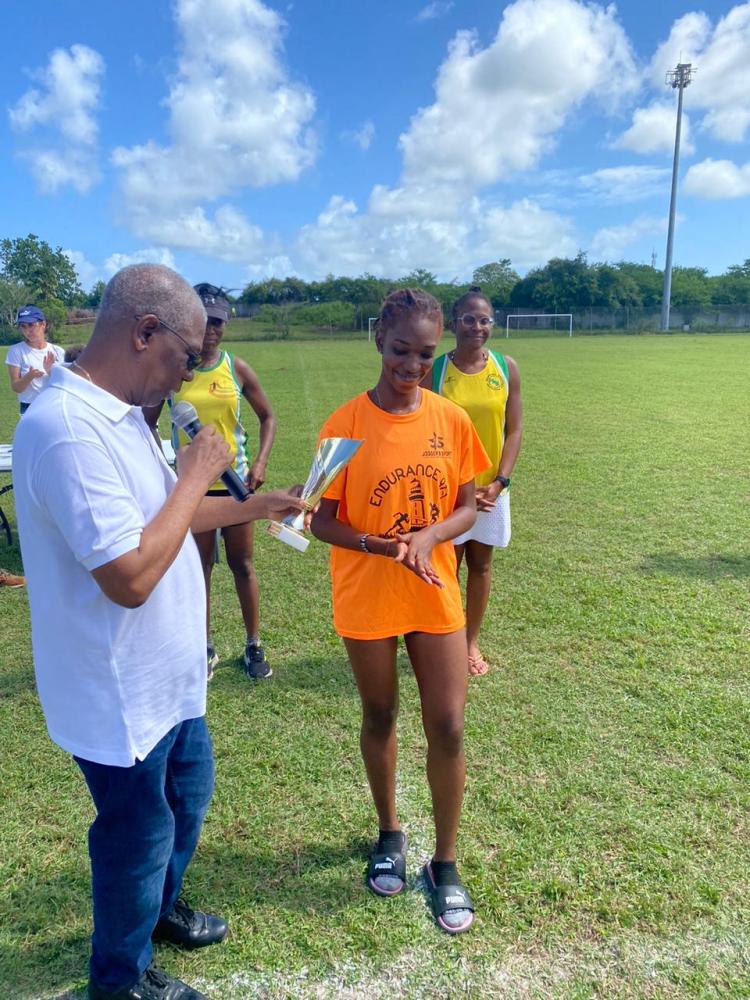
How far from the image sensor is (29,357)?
7523mm

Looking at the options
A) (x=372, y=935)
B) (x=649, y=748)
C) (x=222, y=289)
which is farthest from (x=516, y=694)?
(x=222, y=289)

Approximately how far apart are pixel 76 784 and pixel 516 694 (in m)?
2.35

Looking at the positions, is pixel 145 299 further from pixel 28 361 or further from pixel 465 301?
pixel 28 361

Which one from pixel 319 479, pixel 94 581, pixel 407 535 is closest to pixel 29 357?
pixel 319 479

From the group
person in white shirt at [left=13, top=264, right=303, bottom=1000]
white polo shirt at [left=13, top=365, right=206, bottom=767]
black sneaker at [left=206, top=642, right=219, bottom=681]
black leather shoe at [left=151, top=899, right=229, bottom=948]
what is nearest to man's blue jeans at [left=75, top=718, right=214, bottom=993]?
person in white shirt at [left=13, top=264, right=303, bottom=1000]

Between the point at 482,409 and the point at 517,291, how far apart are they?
7193 centimetres

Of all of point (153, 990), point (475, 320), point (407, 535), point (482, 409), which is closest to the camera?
point (153, 990)

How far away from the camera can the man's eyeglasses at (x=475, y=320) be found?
3.73 m

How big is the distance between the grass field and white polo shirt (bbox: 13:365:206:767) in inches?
45.4

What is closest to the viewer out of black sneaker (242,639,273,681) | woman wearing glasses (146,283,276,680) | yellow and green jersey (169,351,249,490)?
woman wearing glasses (146,283,276,680)

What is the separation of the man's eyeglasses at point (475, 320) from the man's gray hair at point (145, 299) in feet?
7.47

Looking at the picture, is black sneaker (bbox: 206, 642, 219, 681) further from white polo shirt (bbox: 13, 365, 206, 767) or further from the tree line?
the tree line

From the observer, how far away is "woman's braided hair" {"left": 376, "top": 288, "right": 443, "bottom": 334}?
7.78 feet

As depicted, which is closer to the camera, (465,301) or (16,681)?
(465,301)
